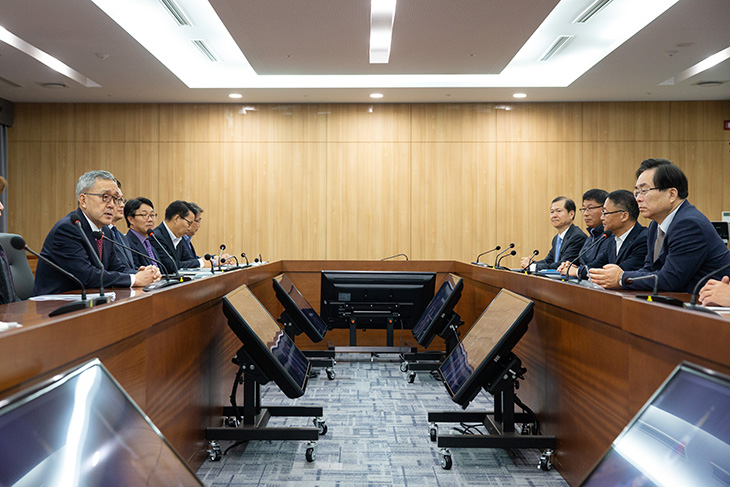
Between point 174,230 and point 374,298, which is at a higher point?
point 174,230

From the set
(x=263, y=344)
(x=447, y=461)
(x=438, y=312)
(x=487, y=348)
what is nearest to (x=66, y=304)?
(x=263, y=344)

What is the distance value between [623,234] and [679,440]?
2.89 m

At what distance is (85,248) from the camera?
2.70 meters

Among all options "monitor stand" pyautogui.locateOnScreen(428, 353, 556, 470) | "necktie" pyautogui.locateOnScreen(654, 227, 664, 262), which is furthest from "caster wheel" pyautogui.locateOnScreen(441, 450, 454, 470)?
"necktie" pyautogui.locateOnScreen(654, 227, 664, 262)

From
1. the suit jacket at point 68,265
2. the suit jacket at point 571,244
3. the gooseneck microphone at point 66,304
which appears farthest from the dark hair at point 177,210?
the suit jacket at point 571,244

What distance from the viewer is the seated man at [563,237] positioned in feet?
15.2

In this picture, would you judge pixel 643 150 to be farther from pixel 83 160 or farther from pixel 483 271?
pixel 83 160

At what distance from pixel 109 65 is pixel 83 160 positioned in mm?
2282

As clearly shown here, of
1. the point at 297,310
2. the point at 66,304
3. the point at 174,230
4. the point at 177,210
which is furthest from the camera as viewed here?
the point at 174,230

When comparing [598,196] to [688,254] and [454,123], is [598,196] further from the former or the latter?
[454,123]

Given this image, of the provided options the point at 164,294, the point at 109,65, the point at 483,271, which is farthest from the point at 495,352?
the point at 109,65

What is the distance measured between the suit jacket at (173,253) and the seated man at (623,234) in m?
3.34

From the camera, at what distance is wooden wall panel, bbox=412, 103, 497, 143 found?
774 cm

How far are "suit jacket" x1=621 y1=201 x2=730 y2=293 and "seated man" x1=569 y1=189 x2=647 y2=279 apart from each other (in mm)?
867
